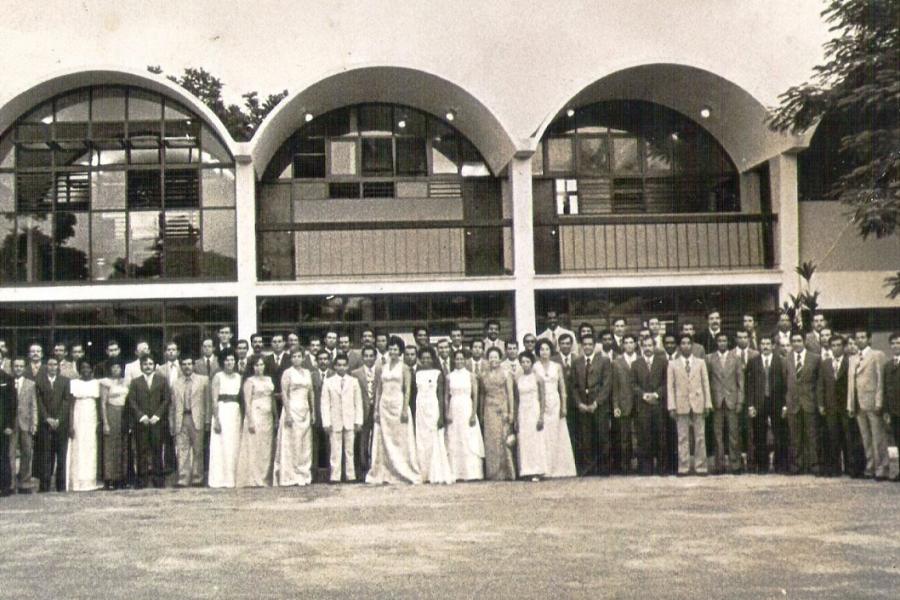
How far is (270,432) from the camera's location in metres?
11.9

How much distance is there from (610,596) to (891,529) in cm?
→ 311

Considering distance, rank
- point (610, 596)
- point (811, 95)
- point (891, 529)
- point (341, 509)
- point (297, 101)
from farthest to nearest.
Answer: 1. point (297, 101)
2. point (811, 95)
3. point (341, 509)
4. point (891, 529)
5. point (610, 596)

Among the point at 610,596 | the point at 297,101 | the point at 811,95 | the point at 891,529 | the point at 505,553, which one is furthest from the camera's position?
the point at 297,101

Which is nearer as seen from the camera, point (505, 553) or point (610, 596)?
point (610, 596)

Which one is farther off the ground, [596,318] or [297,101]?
[297,101]

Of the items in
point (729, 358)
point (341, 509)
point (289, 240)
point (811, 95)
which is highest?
point (811, 95)

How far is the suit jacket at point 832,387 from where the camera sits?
37.7 feet

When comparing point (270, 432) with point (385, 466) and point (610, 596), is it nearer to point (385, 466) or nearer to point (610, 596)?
point (385, 466)

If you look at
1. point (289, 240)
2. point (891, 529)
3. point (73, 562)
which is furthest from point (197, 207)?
point (891, 529)

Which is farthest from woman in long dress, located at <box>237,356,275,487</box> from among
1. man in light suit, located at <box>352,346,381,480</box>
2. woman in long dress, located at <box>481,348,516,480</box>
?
woman in long dress, located at <box>481,348,516,480</box>

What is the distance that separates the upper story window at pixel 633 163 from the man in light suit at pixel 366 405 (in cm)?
688

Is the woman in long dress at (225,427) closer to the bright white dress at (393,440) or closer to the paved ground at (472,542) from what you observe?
the paved ground at (472,542)

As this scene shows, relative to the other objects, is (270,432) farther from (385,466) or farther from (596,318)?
(596,318)

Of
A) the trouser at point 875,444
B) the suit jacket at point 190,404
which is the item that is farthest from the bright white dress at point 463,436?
the trouser at point 875,444
